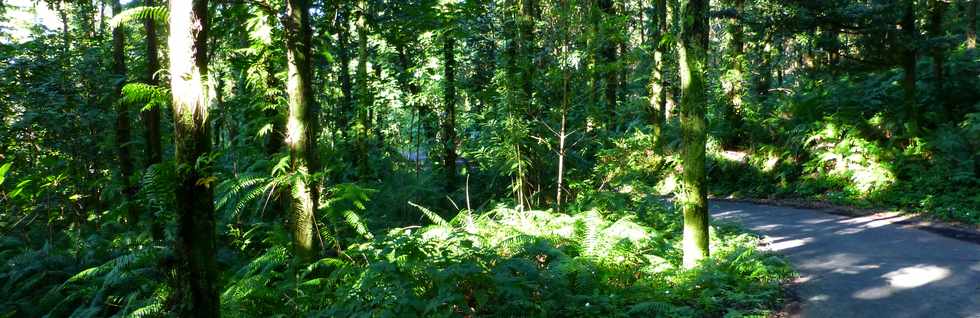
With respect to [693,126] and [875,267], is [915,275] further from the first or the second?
[693,126]

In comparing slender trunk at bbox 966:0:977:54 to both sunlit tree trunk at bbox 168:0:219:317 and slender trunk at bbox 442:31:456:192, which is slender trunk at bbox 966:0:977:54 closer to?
slender trunk at bbox 442:31:456:192

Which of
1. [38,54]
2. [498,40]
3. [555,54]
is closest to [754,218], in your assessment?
[555,54]

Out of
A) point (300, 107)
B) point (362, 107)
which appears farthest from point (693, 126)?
point (362, 107)

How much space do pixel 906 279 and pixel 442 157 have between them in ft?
42.9

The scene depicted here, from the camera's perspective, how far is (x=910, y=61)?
14.9 metres

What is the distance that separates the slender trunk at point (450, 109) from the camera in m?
15.3

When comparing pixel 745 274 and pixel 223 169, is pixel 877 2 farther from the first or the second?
pixel 223 169

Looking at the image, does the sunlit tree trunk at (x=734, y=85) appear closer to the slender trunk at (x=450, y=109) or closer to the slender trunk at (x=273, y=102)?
the slender trunk at (x=450, y=109)

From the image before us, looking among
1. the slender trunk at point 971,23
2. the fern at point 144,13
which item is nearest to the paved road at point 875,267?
the fern at point 144,13

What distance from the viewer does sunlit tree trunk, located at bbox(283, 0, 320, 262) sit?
19.4 feet

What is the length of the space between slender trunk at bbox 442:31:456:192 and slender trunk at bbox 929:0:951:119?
1256 cm

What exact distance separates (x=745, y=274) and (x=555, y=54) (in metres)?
5.95

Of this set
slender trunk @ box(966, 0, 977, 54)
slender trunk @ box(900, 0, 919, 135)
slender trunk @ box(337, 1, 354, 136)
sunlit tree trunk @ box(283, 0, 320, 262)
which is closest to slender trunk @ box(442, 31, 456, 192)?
slender trunk @ box(337, 1, 354, 136)

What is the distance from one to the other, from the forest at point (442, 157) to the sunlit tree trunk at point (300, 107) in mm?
24
